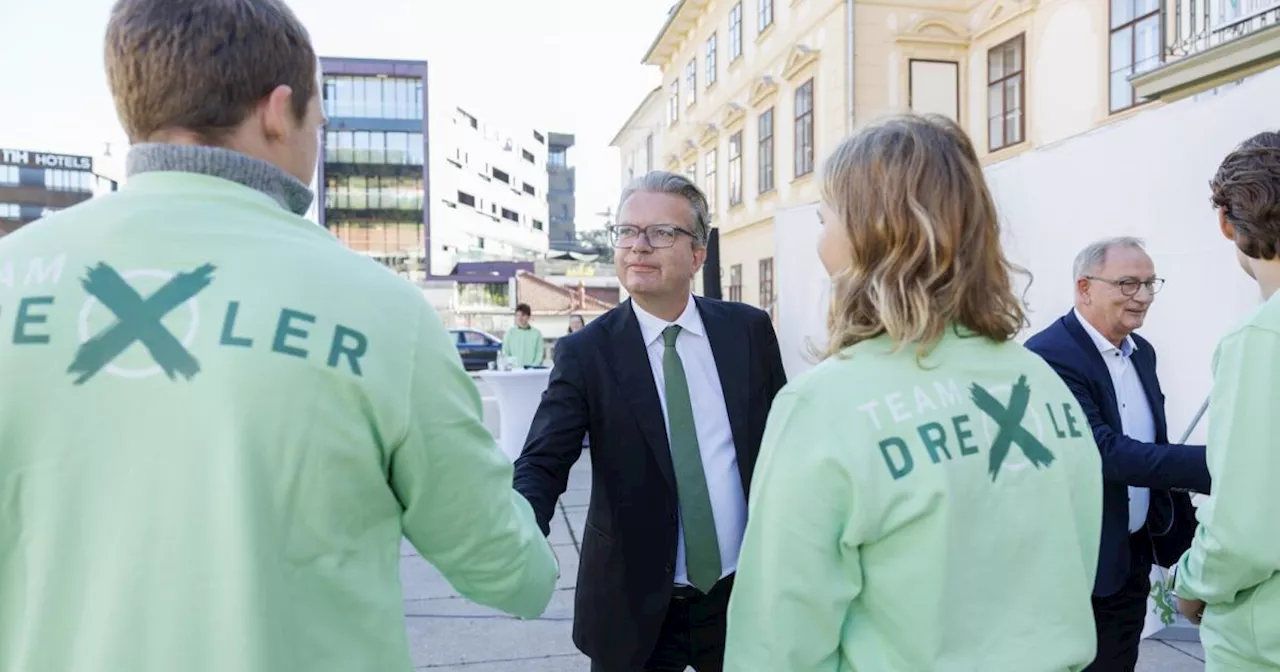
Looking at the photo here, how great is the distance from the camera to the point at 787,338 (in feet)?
24.1

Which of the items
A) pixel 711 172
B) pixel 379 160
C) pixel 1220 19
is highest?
pixel 379 160

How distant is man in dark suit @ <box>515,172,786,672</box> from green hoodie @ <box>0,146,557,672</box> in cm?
100

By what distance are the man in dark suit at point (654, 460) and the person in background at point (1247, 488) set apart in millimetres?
1022

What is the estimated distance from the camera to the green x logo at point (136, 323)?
3.28 ft

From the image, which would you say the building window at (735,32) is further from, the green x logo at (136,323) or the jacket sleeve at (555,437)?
the green x logo at (136,323)

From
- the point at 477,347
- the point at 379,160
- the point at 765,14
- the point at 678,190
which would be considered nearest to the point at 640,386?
the point at 678,190

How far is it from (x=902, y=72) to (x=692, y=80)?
10.9m

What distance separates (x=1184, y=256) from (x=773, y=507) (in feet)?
11.5

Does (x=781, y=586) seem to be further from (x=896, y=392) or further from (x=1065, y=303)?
(x=1065, y=303)

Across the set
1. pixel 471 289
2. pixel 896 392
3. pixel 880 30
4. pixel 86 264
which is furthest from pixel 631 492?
pixel 471 289

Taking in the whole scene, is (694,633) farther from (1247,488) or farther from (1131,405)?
(1131,405)

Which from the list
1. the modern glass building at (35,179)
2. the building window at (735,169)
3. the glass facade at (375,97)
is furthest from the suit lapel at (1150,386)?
the modern glass building at (35,179)

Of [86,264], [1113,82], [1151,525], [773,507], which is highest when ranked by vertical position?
[1113,82]

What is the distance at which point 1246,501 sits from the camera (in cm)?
156
